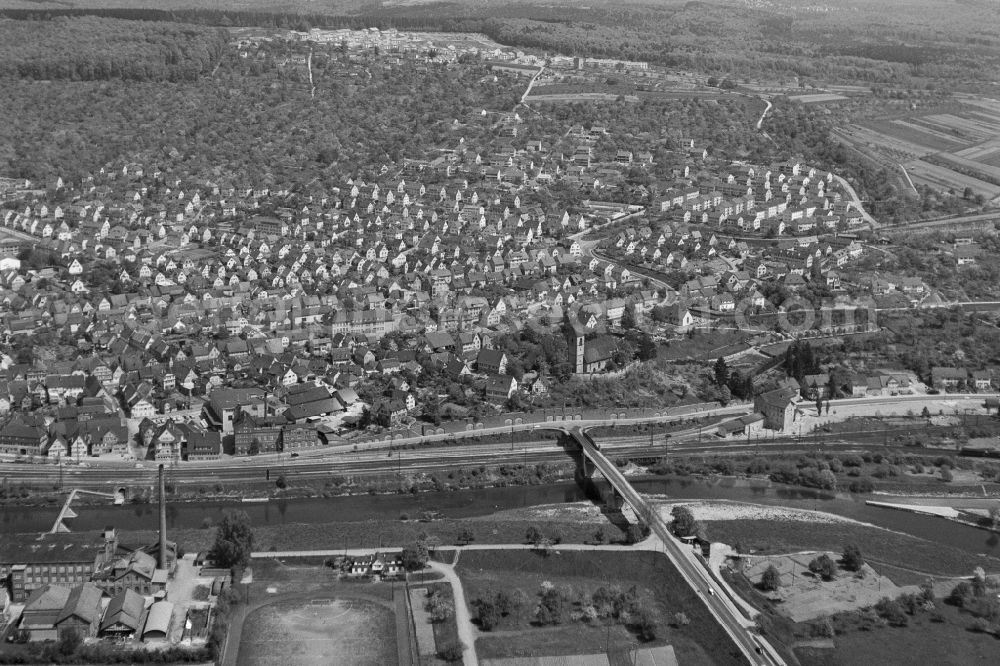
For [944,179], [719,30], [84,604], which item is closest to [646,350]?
[84,604]

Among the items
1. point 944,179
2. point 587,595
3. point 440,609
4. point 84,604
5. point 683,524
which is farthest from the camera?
point 944,179

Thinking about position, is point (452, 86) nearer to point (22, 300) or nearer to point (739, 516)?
point (22, 300)

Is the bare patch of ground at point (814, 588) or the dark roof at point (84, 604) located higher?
the dark roof at point (84, 604)

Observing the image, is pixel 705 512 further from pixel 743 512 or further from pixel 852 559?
pixel 852 559

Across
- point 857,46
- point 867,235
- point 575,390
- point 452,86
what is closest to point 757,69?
point 857,46

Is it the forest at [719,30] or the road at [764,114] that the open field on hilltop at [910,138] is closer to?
the road at [764,114]

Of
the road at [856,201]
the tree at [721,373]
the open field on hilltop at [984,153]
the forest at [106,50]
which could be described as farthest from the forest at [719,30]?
the tree at [721,373]
